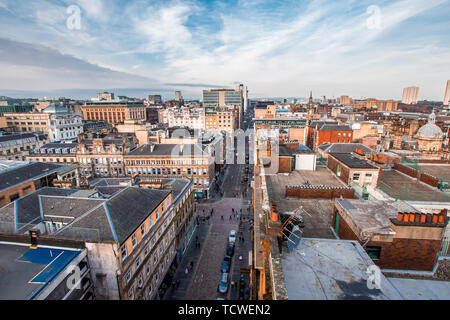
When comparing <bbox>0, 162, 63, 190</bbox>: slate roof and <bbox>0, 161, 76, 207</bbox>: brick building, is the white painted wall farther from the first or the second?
<bbox>0, 162, 63, 190</bbox>: slate roof

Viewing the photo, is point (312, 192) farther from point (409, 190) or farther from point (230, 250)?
point (230, 250)

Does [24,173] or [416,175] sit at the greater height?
[416,175]

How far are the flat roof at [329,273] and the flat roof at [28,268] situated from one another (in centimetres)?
1569

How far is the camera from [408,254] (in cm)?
1349

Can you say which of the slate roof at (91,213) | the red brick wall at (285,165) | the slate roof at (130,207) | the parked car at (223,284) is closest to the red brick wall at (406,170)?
the red brick wall at (285,165)

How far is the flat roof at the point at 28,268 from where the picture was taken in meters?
15.4

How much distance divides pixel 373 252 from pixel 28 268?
23.1m

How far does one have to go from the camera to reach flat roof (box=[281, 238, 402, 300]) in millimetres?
9898

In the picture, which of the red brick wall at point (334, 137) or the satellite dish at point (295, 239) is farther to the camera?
the red brick wall at point (334, 137)

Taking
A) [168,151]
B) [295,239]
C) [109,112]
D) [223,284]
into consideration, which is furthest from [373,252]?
[109,112]

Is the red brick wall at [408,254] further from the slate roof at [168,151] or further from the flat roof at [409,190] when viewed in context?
the slate roof at [168,151]

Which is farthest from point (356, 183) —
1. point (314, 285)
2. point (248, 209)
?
point (248, 209)

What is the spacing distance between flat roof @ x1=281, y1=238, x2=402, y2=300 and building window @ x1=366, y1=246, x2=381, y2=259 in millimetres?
915

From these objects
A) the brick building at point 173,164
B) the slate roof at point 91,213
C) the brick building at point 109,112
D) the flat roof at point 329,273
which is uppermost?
the brick building at point 109,112
